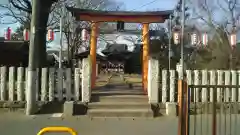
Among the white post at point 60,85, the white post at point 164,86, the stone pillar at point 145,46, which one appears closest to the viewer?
the white post at point 60,85

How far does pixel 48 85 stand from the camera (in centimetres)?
1365

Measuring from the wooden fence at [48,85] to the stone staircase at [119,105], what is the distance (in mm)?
832

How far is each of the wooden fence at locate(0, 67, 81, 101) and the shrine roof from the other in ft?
9.19

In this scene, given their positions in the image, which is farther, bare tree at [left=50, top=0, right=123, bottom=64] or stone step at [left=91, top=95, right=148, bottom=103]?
bare tree at [left=50, top=0, right=123, bottom=64]

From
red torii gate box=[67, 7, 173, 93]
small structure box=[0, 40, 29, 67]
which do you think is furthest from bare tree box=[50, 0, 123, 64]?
red torii gate box=[67, 7, 173, 93]

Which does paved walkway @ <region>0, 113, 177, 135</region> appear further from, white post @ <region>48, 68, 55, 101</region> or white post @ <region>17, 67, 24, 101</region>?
white post @ <region>48, 68, 55, 101</region>

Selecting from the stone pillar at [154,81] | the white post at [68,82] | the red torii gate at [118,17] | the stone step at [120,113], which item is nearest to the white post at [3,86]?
the white post at [68,82]

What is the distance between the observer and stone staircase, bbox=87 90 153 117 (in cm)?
1280

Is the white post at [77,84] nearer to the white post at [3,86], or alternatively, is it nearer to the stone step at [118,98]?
the stone step at [118,98]

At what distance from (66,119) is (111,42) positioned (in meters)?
38.9

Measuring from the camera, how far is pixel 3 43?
34406mm

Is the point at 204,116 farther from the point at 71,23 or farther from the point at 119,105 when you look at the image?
the point at 71,23

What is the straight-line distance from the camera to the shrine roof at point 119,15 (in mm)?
15352

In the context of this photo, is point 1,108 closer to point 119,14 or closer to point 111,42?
point 119,14
